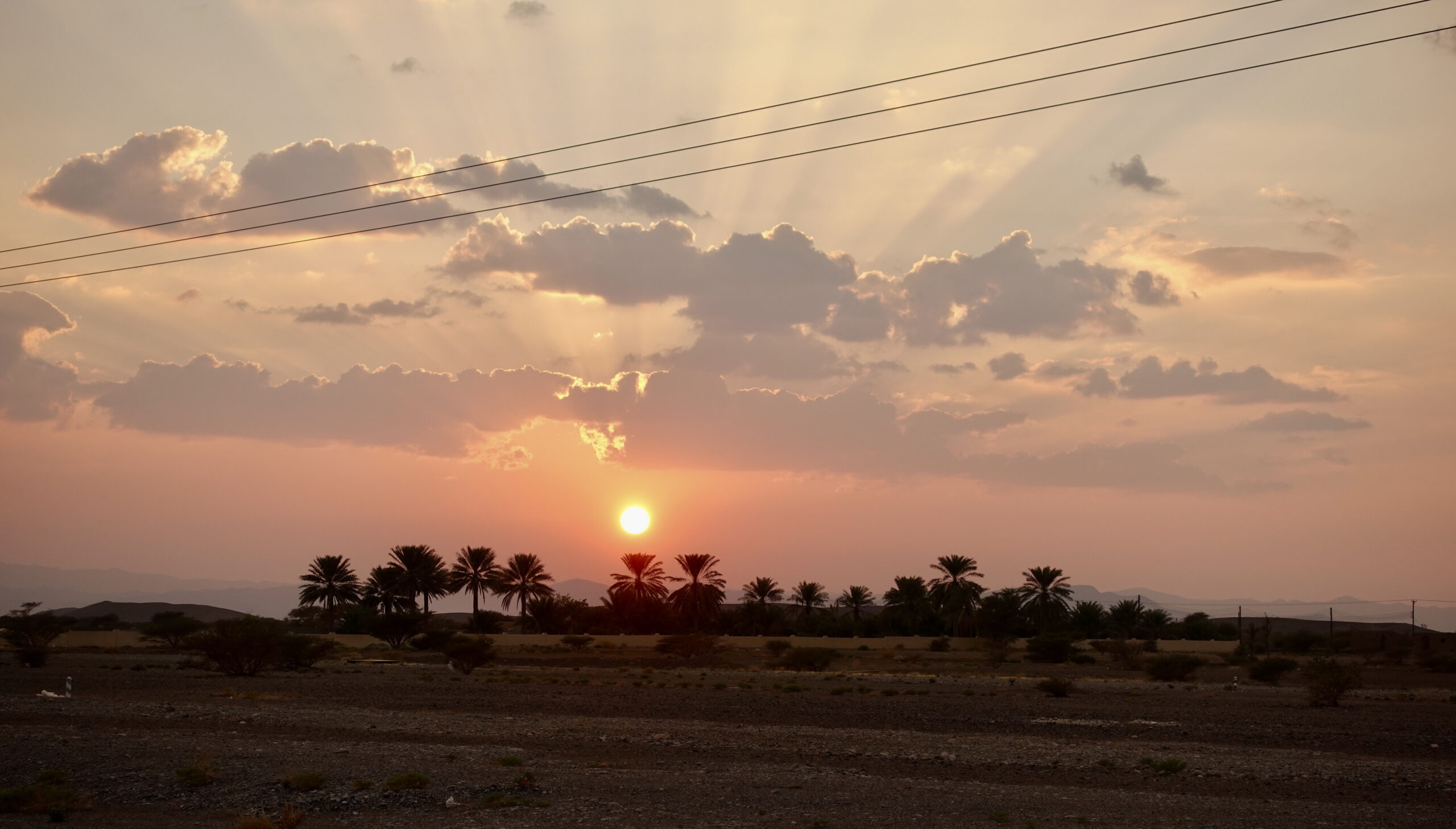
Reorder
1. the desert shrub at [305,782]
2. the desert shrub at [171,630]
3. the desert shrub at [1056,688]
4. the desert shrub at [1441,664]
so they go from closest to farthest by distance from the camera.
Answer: the desert shrub at [305,782] → the desert shrub at [1056,688] → the desert shrub at [1441,664] → the desert shrub at [171,630]

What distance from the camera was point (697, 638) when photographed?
65062 mm

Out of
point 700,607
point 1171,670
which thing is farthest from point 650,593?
point 1171,670

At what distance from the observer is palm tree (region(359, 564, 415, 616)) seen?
3361 inches

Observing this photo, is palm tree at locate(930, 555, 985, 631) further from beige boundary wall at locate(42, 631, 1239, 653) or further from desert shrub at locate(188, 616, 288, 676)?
desert shrub at locate(188, 616, 288, 676)

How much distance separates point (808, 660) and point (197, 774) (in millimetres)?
40990

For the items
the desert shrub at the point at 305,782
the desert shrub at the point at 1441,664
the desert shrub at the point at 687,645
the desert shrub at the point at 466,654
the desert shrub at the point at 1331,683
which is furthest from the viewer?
the desert shrub at the point at 687,645

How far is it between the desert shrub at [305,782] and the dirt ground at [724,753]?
8.3 inches

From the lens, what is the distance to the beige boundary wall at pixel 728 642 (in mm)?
71250

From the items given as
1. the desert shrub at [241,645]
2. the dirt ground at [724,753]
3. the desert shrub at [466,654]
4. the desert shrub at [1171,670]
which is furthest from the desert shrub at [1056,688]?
the desert shrub at [241,645]

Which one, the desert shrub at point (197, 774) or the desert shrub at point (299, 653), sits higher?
the desert shrub at point (197, 774)

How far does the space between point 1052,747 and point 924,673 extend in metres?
30.1

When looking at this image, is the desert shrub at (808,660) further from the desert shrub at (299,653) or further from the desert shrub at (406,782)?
the desert shrub at (406,782)

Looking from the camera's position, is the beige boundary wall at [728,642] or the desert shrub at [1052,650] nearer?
the desert shrub at [1052,650]

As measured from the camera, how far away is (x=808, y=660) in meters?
55.5
